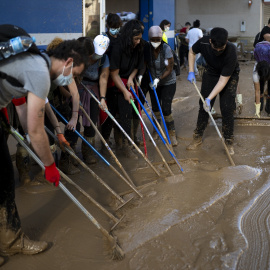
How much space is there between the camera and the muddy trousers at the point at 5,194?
9.78ft

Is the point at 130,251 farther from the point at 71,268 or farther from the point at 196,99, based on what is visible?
the point at 196,99

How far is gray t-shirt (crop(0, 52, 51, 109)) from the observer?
2.58m

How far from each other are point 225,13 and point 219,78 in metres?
13.8

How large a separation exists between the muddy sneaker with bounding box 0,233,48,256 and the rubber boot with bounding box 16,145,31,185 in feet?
4.59

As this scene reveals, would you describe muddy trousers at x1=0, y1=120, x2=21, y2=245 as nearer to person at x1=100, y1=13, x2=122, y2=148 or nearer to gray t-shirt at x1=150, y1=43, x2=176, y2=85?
person at x1=100, y1=13, x2=122, y2=148

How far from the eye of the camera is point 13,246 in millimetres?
3088

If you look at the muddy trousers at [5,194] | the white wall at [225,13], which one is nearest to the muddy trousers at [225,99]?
the muddy trousers at [5,194]

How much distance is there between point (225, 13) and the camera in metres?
18.4

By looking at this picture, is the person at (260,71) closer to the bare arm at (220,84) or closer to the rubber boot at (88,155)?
the bare arm at (220,84)

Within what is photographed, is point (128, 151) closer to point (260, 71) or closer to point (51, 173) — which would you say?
point (51, 173)

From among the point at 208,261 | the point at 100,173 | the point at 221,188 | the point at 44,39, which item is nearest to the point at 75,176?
the point at 100,173

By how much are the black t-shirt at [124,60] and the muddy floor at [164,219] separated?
113 cm

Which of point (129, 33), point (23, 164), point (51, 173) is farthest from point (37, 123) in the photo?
point (129, 33)

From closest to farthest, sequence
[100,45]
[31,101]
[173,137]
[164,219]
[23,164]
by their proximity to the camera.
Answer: [31,101] < [164,219] < [23,164] < [100,45] < [173,137]
